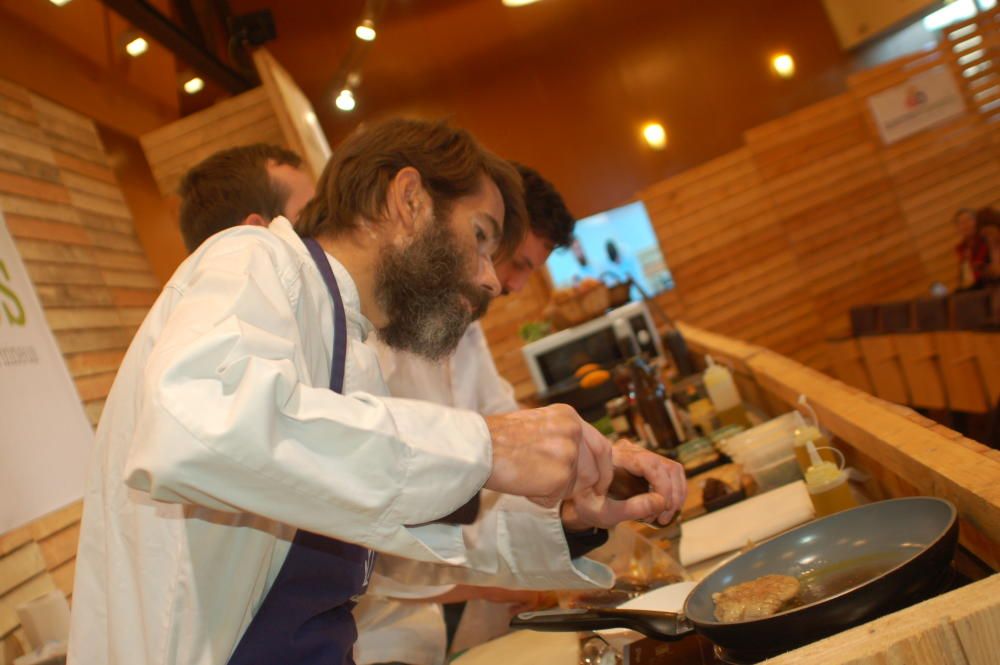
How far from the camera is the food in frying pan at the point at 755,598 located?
1249 mm

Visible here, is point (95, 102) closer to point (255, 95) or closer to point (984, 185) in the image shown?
point (255, 95)

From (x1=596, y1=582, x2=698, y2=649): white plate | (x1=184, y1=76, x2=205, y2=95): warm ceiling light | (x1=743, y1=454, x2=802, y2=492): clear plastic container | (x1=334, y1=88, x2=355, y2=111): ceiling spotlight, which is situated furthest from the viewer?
(x1=184, y1=76, x2=205, y2=95): warm ceiling light

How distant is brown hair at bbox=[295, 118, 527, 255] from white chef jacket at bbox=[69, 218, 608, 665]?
0.33 meters

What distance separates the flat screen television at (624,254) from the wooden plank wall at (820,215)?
158mm

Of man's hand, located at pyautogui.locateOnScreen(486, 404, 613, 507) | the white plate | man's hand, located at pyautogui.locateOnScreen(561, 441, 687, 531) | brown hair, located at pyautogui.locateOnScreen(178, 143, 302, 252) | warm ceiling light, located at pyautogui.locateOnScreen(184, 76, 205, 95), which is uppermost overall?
warm ceiling light, located at pyautogui.locateOnScreen(184, 76, 205, 95)

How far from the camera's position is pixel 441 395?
116 inches

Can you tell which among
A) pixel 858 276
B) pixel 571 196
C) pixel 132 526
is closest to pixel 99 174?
pixel 132 526

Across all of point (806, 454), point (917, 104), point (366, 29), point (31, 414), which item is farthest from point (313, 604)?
point (917, 104)

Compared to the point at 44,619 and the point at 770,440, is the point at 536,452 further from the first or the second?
the point at 44,619

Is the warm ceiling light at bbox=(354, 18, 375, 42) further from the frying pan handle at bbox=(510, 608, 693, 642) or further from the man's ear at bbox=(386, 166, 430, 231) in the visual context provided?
the frying pan handle at bbox=(510, 608, 693, 642)

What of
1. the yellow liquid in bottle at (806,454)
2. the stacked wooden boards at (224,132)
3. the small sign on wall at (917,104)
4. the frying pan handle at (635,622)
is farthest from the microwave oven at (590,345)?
the small sign on wall at (917,104)

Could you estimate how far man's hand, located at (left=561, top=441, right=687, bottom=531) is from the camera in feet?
5.49

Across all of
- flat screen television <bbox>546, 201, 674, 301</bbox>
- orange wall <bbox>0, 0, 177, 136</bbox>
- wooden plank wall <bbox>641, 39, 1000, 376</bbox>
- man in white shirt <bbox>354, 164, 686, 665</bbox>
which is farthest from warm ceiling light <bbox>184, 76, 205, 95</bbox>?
man in white shirt <bbox>354, 164, 686, 665</bbox>

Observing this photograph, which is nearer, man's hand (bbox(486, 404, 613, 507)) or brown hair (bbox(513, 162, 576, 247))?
man's hand (bbox(486, 404, 613, 507))
